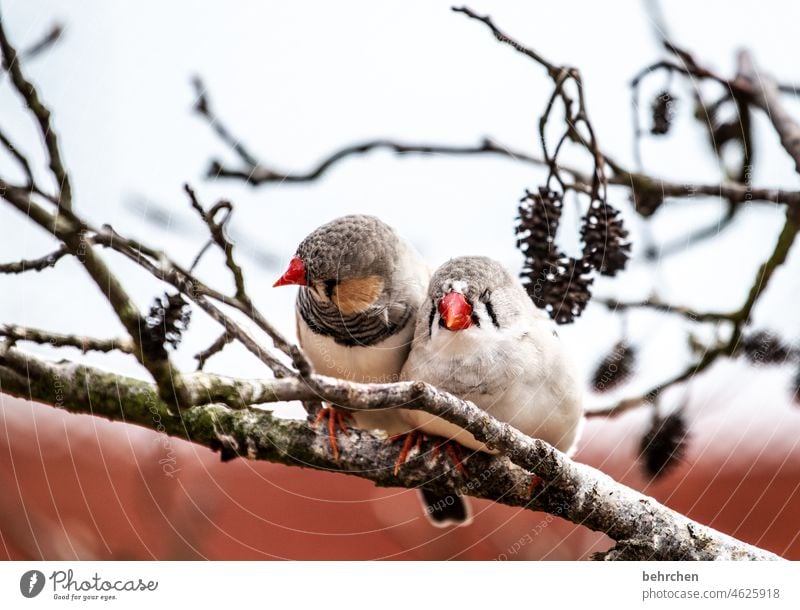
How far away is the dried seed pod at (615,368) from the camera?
749mm

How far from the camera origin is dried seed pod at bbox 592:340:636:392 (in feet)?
2.46

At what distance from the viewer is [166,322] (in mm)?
631

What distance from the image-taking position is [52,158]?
2.26ft

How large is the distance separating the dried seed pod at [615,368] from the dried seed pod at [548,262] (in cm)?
8

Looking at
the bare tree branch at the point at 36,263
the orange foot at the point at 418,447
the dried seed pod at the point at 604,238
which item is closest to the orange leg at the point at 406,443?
the orange foot at the point at 418,447

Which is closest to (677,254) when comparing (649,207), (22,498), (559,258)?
(649,207)

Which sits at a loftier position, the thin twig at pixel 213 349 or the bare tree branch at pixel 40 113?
the bare tree branch at pixel 40 113

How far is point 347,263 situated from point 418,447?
18 cm

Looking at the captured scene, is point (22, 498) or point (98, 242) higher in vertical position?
point (98, 242)

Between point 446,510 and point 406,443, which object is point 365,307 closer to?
point 406,443

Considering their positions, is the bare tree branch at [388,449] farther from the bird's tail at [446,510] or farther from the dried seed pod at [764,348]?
the dried seed pod at [764,348]

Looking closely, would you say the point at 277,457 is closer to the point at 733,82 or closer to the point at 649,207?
the point at 649,207
